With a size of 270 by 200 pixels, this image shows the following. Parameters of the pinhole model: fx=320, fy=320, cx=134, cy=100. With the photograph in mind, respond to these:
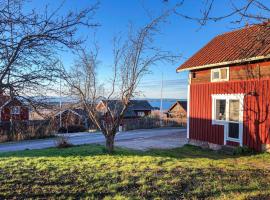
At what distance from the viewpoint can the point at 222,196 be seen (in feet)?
18.9

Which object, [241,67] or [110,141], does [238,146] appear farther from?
[110,141]

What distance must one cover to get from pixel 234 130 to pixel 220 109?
130 centimetres

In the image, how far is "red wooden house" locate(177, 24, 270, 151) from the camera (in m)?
12.6

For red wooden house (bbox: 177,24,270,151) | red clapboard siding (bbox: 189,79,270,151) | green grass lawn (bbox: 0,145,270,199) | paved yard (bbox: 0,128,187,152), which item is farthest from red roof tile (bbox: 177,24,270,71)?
green grass lawn (bbox: 0,145,270,199)

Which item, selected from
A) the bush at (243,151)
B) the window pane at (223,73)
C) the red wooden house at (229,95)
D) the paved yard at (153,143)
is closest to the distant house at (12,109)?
the red wooden house at (229,95)

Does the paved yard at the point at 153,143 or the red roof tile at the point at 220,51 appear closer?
Answer: the red roof tile at the point at 220,51

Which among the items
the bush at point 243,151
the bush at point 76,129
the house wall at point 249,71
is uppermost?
the house wall at point 249,71

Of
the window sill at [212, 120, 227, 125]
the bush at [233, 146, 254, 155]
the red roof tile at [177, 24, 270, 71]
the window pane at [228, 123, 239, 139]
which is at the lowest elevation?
the bush at [233, 146, 254, 155]

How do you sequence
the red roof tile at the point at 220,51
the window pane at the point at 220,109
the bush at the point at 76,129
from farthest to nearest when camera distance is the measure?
the bush at the point at 76,129, the window pane at the point at 220,109, the red roof tile at the point at 220,51

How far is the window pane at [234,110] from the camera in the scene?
1394 centimetres

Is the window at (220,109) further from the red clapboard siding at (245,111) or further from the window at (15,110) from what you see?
the window at (15,110)

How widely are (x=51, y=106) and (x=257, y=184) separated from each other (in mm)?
4534

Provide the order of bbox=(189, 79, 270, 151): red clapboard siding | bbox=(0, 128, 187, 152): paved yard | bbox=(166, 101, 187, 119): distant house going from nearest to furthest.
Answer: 1. bbox=(189, 79, 270, 151): red clapboard siding
2. bbox=(0, 128, 187, 152): paved yard
3. bbox=(166, 101, 187, 119): distant house

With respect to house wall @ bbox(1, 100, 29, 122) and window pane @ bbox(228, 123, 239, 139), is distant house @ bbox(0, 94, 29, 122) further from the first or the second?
window pane @ bbox(228, 123, 239, 139)
